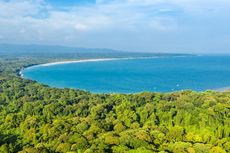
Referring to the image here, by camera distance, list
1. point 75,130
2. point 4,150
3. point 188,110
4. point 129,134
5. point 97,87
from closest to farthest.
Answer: point 4,150
point 129,134
point 75,130
point 188,110
point 97,87

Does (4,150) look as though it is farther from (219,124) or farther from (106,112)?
(219,124)

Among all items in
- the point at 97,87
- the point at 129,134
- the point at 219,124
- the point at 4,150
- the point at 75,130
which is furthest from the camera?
the point at 97,87

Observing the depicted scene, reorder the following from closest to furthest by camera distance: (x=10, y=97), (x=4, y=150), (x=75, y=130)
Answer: (x=4, y=150) → (x=75, y=130) → (x=10, y=97)

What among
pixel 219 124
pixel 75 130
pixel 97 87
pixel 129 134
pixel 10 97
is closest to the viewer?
pixel 129 134

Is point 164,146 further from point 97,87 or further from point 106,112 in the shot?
point 97,87

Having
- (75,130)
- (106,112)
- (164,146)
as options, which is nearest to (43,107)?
(106,112)

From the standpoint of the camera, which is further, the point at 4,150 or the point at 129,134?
the point at 129,134

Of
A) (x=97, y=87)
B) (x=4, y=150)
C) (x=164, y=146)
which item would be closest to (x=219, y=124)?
(x=164, y=146)
